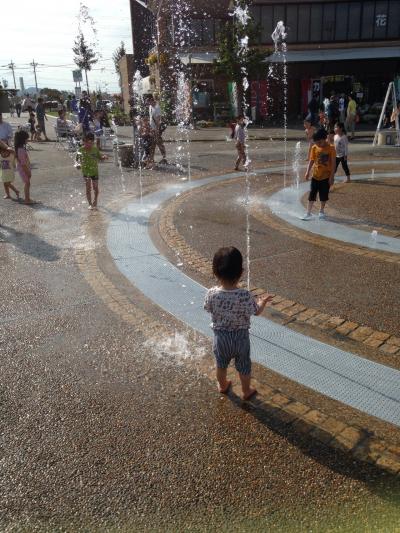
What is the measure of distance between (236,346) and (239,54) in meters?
26.4

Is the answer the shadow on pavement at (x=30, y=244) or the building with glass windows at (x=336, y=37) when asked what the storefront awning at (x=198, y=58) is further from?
the shadow on pavement at (x=30, y=244)

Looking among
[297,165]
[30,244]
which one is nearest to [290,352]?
[30,244]

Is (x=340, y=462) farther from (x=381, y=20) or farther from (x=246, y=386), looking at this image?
(x=381, y=20)

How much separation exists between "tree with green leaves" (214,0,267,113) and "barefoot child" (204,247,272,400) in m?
25.5

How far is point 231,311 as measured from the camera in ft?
10.7

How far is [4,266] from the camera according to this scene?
6.45m

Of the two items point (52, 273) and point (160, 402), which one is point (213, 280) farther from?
point (160, 402)

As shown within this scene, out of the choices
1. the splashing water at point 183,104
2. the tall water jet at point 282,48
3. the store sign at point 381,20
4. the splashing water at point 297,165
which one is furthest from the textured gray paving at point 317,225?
the store sign at point 381,20

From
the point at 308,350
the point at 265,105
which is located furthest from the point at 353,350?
the point at 265,105

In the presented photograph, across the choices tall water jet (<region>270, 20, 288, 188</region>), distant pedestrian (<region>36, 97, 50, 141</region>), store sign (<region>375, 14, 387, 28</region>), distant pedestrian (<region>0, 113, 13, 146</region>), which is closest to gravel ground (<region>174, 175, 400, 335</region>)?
distant pedestrian (<region>0, 113, 13, 146</region>)

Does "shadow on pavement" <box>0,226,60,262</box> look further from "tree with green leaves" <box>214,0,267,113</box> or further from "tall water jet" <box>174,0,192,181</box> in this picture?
"tall water jet" <box>174,0,192,181</box>

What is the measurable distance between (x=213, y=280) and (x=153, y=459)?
10.2ft

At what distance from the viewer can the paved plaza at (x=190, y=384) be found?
2.62 m

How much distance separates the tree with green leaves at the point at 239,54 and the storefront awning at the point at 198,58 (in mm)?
3818
